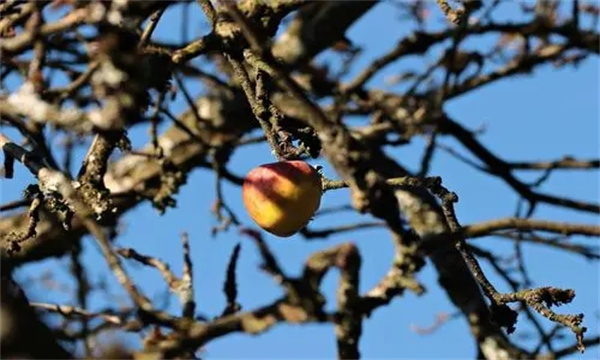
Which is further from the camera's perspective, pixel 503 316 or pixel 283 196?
pixel 283 196

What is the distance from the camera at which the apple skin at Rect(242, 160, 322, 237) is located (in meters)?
1.19

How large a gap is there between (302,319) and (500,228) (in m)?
1.03

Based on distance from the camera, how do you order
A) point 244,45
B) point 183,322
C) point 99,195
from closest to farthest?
point 183,322, point 244,45, point 99,195

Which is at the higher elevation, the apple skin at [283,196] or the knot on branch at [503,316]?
the apple skin at [283,196]

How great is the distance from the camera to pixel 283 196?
1203mm

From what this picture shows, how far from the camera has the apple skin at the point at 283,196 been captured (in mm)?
1193

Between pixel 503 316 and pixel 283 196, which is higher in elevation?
pixel 283 196

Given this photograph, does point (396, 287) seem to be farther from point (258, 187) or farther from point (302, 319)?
point (258, 187)

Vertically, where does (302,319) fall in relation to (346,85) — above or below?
below

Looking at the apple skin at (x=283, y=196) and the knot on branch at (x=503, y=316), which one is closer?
the knot on branch at (x=503, y=316)

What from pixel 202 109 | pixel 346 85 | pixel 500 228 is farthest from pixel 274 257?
pixel 346 85

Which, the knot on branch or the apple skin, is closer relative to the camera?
the knot on branch

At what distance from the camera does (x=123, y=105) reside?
88cm

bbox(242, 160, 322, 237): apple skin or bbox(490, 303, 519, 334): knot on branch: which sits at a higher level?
bbox(242, 160, 322, 237): apple skin
